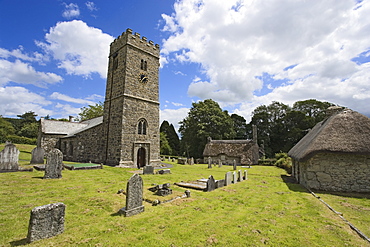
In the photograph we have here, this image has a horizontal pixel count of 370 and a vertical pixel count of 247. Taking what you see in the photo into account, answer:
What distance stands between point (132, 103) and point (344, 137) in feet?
56.6

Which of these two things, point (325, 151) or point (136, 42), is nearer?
point (325, 151)

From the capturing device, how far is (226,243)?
4.23 meters

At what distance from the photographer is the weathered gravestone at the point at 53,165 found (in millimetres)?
9957

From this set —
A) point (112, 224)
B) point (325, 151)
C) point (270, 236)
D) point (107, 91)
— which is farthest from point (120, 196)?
point (107, 91)

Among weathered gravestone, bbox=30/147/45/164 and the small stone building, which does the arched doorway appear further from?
the small stone building

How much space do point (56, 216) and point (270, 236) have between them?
5611mm

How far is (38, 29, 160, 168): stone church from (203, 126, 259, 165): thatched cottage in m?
14.3

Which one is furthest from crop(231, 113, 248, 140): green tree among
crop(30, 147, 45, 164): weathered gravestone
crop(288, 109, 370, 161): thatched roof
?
crop(30, 147, 45, 164): weathered gravestone

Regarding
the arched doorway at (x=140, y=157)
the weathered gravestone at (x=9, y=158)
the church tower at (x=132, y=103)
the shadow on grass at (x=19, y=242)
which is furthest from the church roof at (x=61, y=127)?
the shadow on grass at (x=19, y=242)

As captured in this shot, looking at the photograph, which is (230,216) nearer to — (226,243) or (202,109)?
(226,243)

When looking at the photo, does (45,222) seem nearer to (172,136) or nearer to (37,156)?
(37,156)

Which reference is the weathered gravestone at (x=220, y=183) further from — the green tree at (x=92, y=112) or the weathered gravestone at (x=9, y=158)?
the green tree at (x=92, y=112)

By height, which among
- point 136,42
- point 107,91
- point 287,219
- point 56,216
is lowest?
point 287,219

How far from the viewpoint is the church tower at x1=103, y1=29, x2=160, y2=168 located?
1728 cm
